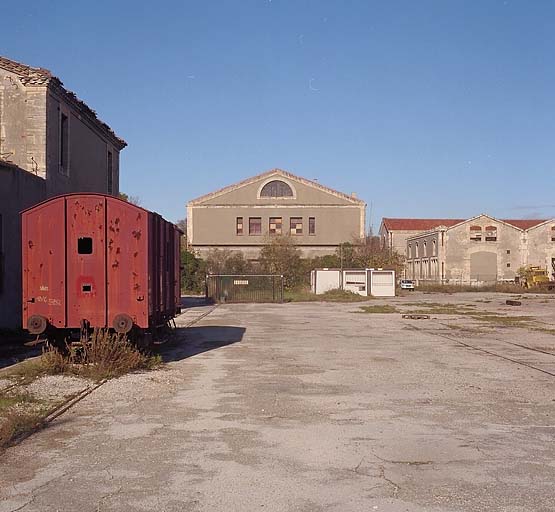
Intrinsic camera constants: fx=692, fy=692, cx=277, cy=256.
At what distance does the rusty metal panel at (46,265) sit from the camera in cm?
1293

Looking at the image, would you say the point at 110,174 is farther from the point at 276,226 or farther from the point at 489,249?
the point at 489,249

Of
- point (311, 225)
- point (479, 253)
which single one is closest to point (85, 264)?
point (311, 225)

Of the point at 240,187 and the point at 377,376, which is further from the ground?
the point at 240,187

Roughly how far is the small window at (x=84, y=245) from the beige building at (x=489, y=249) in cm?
6733

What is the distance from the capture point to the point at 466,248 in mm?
77312

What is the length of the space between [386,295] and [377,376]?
42.4 metres

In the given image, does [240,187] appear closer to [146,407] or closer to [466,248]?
[466,248]

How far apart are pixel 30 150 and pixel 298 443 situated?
18.5 metres

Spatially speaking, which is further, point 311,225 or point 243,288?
point 311,225

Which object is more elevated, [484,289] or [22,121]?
[22,121]

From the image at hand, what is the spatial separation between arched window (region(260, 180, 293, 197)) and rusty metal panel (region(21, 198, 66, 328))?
2180 inches

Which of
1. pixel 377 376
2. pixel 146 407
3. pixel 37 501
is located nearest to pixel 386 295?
pixel 377 376

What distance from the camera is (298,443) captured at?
24.7 feet

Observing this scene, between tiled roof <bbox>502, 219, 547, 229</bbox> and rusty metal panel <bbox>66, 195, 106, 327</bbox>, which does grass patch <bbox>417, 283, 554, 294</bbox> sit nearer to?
tiled roof <bbox>502, 219, 547, 229</bbox>
